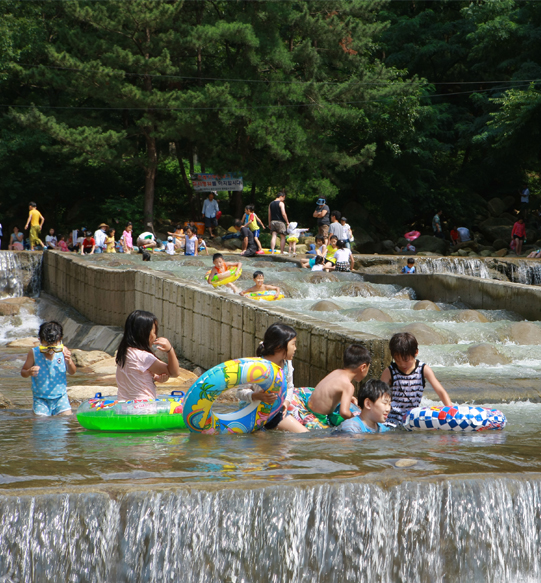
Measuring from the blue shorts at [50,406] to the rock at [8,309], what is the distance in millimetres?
11002

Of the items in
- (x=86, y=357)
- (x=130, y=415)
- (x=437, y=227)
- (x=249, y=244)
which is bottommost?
(x=86, y=357)

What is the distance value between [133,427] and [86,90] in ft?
71.4

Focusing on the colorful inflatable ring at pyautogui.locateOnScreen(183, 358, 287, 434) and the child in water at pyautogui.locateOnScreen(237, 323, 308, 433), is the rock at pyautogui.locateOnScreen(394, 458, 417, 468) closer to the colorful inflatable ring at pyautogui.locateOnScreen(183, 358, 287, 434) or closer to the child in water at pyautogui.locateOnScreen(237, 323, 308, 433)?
the colorful inflatable ring at pyautogui.locateOnScreen(183, 358, 287, 434)

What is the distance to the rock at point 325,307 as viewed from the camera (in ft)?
41.8

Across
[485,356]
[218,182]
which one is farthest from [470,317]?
[218,182]

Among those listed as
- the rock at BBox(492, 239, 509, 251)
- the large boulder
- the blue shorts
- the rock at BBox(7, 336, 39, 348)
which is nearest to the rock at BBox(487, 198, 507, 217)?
the large boulder

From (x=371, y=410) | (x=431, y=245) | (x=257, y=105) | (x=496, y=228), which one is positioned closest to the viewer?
(x=371, y=410)

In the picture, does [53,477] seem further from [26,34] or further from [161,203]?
[161,203]

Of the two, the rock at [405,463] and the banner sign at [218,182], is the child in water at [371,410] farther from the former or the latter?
the banner sign at [218,182]

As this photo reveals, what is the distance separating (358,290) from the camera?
1534cm

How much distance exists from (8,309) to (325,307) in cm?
850

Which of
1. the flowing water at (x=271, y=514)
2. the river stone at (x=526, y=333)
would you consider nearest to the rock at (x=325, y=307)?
the river stone at (x=526, y=333)

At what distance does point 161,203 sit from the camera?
33875mm

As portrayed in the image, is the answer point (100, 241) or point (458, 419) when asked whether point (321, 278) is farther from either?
point (100, 241)
